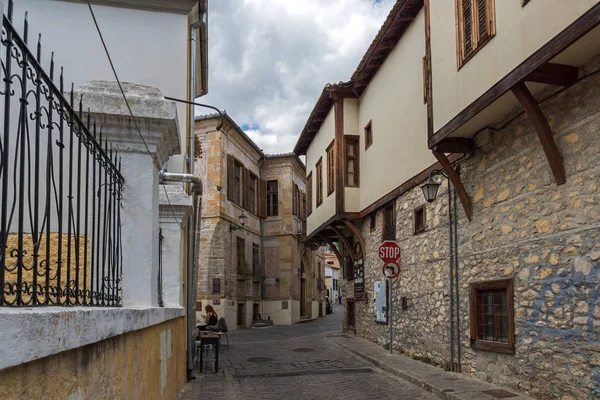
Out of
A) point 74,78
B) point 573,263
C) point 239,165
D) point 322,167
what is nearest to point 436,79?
point 573,263

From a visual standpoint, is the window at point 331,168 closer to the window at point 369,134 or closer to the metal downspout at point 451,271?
the window at point 369,134

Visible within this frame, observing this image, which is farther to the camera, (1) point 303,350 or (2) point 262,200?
(2) point 262,200

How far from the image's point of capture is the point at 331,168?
18609 mm

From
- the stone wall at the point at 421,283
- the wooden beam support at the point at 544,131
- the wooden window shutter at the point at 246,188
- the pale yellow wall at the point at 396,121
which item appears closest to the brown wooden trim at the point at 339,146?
the pale yellow wall at the point at 396,121

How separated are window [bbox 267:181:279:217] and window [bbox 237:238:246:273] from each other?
12.0ft

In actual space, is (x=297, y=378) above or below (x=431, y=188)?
below

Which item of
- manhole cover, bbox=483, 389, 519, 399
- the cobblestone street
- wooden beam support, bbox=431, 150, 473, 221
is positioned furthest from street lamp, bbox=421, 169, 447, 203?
manhole cover, bbox=483, 389, 519, 399

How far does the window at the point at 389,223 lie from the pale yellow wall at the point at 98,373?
31.8ft

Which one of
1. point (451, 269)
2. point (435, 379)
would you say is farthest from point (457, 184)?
point (435, 379)

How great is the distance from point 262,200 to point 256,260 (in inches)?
124

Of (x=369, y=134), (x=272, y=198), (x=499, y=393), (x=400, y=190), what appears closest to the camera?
(x=499, y=393)

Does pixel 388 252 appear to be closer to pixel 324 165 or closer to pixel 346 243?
pixel 346 243

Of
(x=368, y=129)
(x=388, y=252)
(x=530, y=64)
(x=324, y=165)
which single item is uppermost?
(x=368, y=129)

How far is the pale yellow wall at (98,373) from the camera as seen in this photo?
6.27 ft
